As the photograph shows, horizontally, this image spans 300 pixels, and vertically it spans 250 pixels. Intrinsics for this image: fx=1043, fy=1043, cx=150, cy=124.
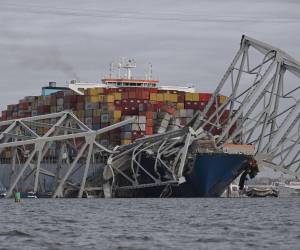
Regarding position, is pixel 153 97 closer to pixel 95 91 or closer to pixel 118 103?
pixel 118 103

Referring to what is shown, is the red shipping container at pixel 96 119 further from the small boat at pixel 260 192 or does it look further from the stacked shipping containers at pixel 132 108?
the small boat at pixel 260 192

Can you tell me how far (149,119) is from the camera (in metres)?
140

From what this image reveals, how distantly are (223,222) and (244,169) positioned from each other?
59696 millimetres

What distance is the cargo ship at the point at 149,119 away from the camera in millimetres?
A: 123562

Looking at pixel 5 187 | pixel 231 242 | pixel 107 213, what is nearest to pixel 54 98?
pixel 5 187

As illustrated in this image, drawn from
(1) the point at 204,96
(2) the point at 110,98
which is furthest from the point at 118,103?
(1) the point at 204,96

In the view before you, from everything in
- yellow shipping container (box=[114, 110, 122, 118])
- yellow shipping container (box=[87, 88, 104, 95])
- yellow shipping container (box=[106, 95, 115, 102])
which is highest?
yellow shipping container (box=[87, 88, 104, 95])

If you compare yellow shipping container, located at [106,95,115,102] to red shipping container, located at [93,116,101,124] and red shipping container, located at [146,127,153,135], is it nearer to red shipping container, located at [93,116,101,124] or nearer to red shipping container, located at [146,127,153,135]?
red shipping container, located at [93,116,101,124]

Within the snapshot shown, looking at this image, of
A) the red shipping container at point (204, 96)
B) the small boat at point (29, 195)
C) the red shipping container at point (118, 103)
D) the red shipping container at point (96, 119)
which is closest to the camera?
the small boat at point (29, 195)

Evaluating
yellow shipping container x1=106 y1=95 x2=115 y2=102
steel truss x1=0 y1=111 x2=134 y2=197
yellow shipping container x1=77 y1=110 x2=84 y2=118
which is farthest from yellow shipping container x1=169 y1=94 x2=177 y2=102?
steel truss x1=0 y1=111 x2=134 y2=197

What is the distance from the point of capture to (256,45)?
12200 centimetres

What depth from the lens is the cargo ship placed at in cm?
12356

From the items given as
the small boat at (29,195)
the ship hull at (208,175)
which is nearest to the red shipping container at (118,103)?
the small boat at (29,195)

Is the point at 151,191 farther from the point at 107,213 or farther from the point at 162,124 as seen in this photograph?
the point at 107,213
